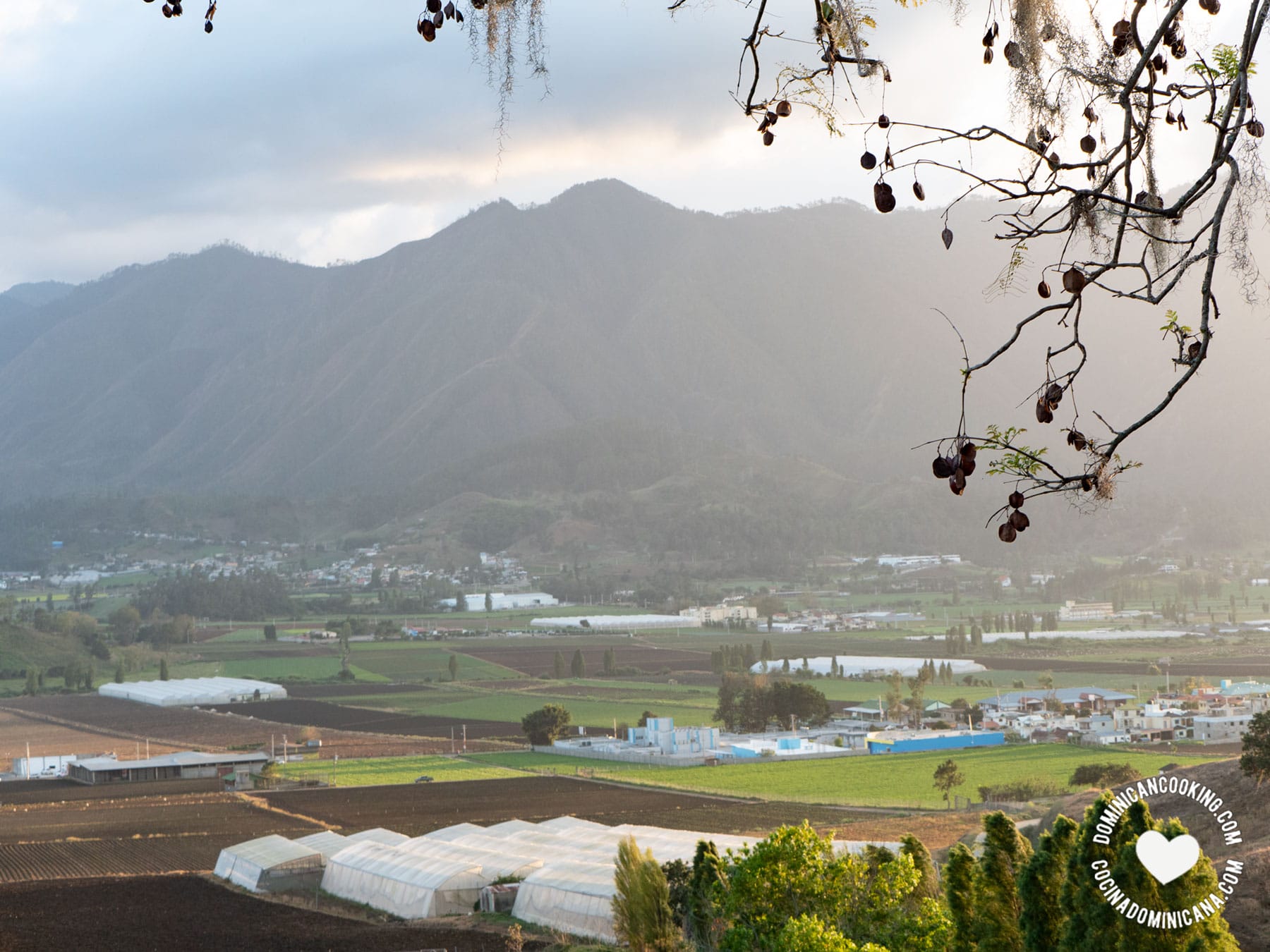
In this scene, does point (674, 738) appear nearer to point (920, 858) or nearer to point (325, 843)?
point (325, 843)

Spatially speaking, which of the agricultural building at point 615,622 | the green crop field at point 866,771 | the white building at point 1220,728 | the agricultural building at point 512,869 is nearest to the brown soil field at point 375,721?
the green crop field at point 866,771

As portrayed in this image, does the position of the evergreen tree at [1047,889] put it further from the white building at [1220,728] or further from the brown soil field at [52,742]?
the brown soil field at [52,742]

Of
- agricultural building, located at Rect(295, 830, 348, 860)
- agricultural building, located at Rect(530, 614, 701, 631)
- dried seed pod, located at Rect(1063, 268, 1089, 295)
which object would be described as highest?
dried seed pod, located at Rect(1063, 268, 1089, 295)

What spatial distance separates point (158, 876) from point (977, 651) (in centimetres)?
8256

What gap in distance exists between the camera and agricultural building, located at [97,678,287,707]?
83188 millimetres

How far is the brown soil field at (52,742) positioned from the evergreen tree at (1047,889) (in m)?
58.4

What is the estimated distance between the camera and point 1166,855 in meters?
8.34

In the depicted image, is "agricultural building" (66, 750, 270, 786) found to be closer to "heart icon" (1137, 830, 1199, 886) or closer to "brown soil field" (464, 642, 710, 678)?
"brown soil field" (464, 642, 710, 678)

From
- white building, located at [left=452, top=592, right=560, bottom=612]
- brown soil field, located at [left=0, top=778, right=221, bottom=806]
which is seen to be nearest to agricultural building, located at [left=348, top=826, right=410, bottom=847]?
brown soil field, located at [left=0, top=778, right=221, bottom=806]

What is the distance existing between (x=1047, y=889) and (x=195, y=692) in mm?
83483

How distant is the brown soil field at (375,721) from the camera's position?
68062 mm

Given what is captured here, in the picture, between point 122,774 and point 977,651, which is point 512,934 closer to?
point 122,774

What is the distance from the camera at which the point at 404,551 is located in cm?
19862

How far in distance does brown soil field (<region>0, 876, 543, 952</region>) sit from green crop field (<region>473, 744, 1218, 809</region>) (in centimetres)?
2140
